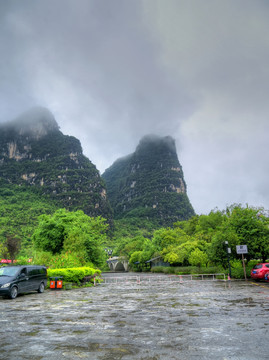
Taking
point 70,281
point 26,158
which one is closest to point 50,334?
point 70,281

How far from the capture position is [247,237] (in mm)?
26266

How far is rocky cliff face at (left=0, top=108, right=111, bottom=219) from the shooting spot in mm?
168125

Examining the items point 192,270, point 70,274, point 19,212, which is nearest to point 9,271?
point 70,274

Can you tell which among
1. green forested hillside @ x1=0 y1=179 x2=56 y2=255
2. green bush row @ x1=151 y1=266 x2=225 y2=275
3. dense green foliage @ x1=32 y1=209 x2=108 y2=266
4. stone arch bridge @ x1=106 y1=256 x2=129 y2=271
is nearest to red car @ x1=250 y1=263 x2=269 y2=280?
green bush row @ x1=151 y1=266 x2=225 y2=275

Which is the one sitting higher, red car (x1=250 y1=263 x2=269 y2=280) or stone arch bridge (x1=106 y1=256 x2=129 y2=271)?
red car (x1=250 y1=263 x2=269 y2=280)

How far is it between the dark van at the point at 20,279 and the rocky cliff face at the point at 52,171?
473 ft

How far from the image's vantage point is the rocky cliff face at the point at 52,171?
168 m

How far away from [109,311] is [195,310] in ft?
9.27

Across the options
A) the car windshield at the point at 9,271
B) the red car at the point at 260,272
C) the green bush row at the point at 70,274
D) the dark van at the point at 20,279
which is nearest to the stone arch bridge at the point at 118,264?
the green bush row at the point at 70,274

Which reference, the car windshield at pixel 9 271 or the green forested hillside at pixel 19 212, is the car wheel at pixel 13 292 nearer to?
the car windshield at pixel 9 271

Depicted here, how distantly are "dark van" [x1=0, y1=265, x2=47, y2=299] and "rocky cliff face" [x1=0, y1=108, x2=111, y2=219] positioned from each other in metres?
144

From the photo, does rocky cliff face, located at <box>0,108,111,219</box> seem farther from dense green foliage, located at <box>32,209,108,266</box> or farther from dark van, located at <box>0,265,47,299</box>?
dark van, located at <box>0,265,47,299</box>

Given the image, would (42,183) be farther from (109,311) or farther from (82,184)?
(109,311)

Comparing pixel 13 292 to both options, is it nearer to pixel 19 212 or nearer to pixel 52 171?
pixel 19 212
